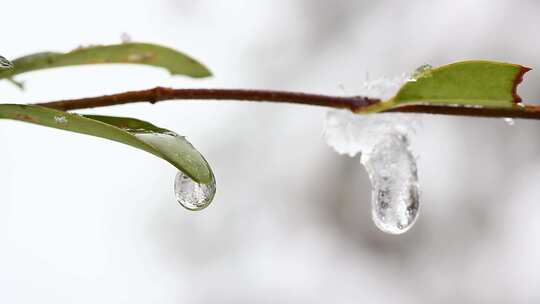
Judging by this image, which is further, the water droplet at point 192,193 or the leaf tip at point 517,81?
the water droplet at point 192,193

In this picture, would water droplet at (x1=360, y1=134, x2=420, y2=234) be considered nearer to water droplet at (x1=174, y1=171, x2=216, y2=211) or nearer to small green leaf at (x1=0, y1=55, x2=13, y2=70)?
water droplet at (x1=174, y1=171, x2=216, y2=211)

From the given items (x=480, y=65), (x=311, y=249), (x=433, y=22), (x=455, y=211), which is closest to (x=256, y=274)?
(x=311, y=249)

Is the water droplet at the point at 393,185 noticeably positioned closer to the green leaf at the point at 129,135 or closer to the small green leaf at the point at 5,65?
the green leaf at the point at 129,135

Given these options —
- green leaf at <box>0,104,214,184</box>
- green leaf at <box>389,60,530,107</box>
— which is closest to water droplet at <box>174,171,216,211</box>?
green leaf at <box>0,104,214,184</box>

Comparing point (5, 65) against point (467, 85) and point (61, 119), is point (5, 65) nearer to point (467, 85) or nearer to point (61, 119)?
point (61, 119)

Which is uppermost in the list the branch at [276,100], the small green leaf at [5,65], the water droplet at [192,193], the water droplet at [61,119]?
the small green leaf at [5,65]

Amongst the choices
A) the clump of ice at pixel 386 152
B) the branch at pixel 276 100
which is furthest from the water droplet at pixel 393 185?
the branch at pixel 276 100

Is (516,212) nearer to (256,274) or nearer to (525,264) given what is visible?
(525,264)
